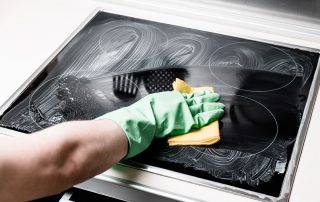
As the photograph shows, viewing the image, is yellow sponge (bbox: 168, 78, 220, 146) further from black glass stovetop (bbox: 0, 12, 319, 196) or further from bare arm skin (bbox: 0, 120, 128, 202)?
bare arm skin (bbox: 0, 120, 128, 202)

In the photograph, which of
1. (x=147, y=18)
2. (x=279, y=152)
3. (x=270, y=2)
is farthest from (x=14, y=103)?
(x=270, y=2)

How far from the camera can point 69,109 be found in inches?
36.4

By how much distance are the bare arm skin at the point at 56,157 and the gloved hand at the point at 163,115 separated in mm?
30

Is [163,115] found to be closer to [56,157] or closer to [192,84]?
[192,84]

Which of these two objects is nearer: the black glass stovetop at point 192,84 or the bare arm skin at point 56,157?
the bare arm skin at point 56,157

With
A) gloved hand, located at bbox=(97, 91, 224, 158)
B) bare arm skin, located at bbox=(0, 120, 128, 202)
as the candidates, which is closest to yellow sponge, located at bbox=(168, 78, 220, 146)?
gloved hand, located at bbox=(97, 91, 224, 158)

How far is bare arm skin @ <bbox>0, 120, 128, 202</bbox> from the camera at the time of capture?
0.64 metres

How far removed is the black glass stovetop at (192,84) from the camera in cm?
80

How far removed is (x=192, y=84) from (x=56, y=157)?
434 mm

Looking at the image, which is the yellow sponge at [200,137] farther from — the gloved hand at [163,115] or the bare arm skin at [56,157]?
the bare arm skin at [56,157]

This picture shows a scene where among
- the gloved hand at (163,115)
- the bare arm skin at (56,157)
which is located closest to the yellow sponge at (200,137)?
the gloved hand at (163,115)

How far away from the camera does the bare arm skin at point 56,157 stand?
0.64 m

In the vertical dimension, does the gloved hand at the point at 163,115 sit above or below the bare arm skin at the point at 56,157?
above

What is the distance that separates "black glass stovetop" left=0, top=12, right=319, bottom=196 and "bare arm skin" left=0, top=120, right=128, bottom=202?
0.09 metres
